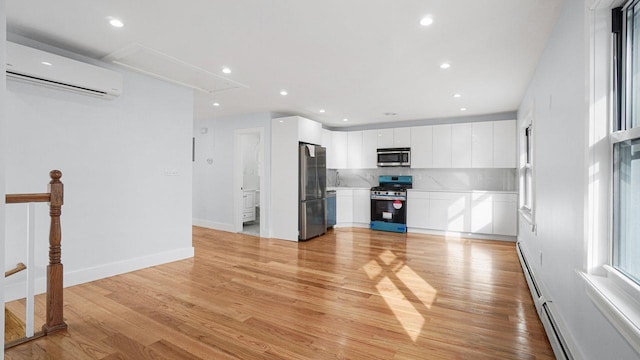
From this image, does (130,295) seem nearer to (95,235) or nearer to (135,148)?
(95,235)

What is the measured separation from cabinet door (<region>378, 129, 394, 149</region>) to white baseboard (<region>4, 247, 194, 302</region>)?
4.50 meters

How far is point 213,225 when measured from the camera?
20.8 ft

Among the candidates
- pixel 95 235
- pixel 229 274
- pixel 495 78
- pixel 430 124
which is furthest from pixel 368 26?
pixel 430 124

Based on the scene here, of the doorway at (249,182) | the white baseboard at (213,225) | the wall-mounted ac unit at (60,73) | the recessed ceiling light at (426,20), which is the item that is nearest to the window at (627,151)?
the recessed ceiling light at (426,20)

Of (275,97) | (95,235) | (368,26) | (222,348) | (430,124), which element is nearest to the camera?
(222,348)

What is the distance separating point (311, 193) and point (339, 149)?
196cm

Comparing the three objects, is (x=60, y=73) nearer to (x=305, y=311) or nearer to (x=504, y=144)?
(x=305, y=311)

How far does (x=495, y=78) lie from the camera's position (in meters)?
3.64

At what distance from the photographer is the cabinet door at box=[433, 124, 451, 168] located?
236 inches

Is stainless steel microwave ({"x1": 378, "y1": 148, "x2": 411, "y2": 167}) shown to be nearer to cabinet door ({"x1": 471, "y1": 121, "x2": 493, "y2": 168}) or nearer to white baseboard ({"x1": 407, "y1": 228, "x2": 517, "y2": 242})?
cabinet door ({"x1": 471, "y1": 121, "x2": 493, "y2": 168})

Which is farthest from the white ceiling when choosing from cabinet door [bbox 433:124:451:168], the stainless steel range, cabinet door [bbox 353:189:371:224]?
cabinet door [bbox 353:189:371:224]

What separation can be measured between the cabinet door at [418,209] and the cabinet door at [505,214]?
1.20m

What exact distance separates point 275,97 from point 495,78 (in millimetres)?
3022

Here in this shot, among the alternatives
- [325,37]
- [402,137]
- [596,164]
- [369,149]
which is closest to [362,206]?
[369,149]
